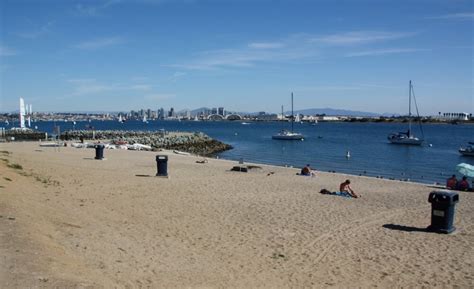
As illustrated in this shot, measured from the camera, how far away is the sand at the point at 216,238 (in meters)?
8.04

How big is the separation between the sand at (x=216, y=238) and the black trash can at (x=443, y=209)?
28 centimetres

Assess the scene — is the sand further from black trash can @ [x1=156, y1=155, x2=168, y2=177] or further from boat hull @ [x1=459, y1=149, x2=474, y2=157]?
boat hull @ [x1=459, y1=149, x2=474, y2=157]

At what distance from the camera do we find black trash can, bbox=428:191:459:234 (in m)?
12.5

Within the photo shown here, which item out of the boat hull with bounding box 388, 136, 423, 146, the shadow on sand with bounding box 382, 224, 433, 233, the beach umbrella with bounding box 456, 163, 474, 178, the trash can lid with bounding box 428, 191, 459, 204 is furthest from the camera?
the boat hull with bounding box 388, 136, 423, 146

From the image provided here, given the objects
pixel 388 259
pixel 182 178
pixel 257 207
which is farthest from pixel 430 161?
pixel 388 259

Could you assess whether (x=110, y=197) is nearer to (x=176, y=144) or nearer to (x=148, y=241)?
(x=148, y=241)

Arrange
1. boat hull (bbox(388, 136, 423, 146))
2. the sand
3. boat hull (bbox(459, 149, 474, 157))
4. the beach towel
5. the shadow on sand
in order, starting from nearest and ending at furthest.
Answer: the sand
the shadow on sand
the beach towel
boat hull (bbox(459, 149, 474, 157))
boat hull (bbox(388, 136, 423, 146))

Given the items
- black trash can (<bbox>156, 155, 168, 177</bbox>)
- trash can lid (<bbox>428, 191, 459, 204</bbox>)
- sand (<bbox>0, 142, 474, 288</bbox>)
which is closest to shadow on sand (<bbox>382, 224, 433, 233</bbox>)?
sand (<bbox>0, 142, 474, 288</bbox>)

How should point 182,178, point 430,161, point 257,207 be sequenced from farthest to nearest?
1. point 430,161
2. point 182,178
3. point 257,207

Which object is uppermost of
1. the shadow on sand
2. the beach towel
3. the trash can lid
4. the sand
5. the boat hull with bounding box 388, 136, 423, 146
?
the trash can lid

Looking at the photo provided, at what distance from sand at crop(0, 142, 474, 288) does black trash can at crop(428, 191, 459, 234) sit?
28 cm

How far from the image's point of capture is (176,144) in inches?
2542

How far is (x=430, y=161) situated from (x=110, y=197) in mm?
42942

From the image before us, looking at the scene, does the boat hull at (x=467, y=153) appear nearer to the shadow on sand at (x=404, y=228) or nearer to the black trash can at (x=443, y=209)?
the shadow on sand at (x=404, y=228)
